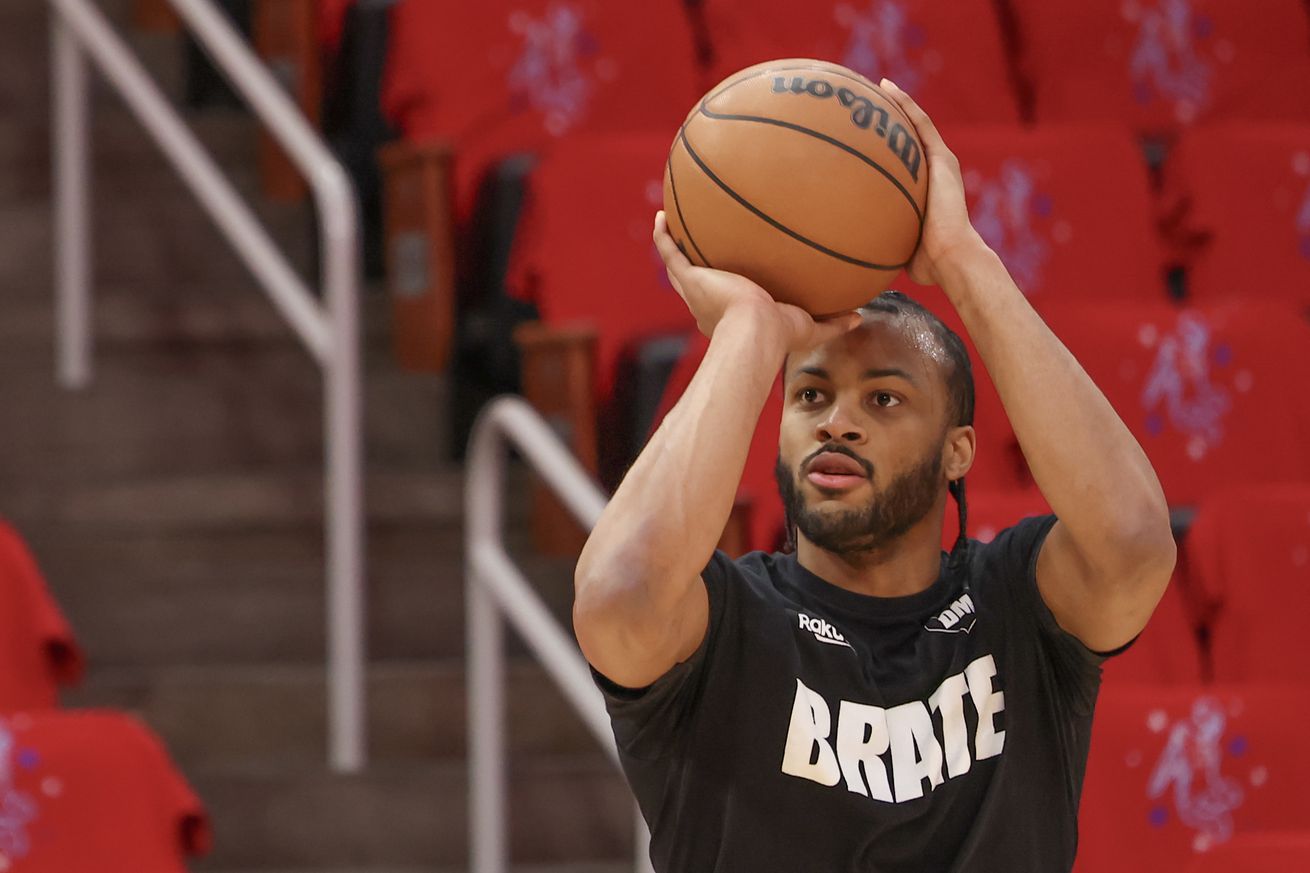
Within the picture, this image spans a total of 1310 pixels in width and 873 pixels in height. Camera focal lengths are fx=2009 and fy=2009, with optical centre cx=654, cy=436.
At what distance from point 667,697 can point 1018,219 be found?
1.54 m

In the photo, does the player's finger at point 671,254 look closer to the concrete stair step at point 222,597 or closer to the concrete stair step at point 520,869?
the concrete stair step at point 520,869

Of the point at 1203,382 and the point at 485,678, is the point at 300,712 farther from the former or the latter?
the point at 1203,382

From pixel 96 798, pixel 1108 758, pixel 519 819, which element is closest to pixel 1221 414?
pixel 1108 758

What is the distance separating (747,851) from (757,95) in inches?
17.3

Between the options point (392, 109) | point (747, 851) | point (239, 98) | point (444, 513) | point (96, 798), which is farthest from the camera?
point (239, 98)

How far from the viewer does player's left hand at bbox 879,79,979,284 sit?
3.96ft

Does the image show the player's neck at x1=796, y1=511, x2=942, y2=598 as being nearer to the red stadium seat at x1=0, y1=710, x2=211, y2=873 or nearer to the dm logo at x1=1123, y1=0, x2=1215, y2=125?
the red stadium seat at x1=0, y1=710, x2=211, y2=873

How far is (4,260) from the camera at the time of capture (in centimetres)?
279

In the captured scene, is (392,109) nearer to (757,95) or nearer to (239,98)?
(239,98)

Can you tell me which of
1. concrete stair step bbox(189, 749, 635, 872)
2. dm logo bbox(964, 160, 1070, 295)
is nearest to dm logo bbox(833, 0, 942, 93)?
dm logo bbox(964, 160, 1070, 295)

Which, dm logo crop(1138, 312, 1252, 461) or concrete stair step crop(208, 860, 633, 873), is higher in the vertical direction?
A: dm logo crop(1138, 312, 1252, 461)

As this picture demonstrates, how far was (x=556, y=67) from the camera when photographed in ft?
8.80

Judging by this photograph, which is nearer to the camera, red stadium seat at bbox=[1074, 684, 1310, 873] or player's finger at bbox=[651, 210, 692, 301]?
player's finger at bbox=[651, 210, 692, 301]

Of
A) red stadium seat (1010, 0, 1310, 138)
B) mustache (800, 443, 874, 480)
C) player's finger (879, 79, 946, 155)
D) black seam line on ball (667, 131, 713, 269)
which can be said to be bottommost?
red stadium seat (1010, 0, 1310, 138)
